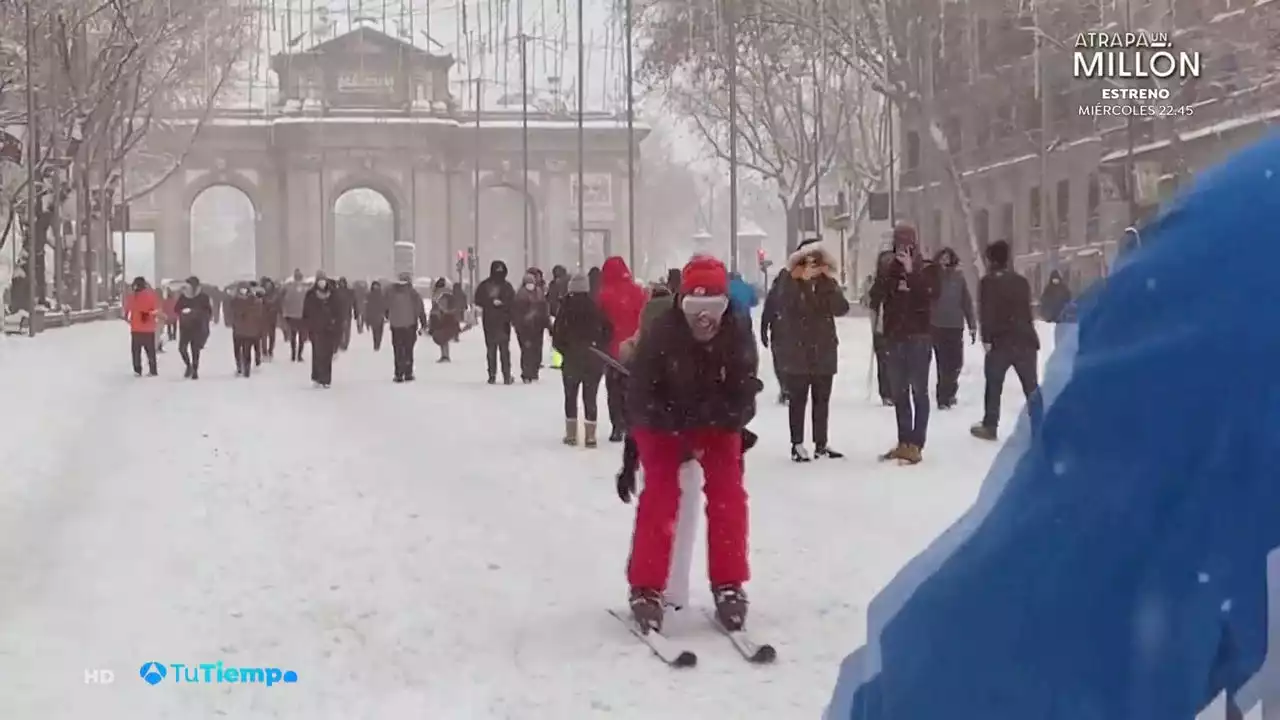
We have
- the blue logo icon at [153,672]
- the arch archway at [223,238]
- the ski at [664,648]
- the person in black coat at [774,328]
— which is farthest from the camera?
the arch archway at [223,238]

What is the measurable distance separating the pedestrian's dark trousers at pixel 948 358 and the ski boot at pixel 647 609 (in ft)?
31.3

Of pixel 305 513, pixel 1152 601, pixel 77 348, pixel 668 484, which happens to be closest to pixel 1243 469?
pixel 1152 601

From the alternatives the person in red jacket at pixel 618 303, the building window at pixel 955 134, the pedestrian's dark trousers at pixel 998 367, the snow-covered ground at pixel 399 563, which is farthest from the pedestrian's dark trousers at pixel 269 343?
the building window at pixel 955 134

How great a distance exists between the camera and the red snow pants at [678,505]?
7.44 metres

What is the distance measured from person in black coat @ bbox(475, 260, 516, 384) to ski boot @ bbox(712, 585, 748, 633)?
16.2 metres

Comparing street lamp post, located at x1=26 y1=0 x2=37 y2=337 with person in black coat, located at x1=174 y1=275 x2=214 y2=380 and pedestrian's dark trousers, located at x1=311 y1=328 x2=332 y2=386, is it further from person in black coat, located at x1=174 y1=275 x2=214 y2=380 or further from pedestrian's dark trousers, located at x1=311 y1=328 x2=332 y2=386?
pedestrian's dark trousers, located at x1=311 y1=328 x2=332 y2=386

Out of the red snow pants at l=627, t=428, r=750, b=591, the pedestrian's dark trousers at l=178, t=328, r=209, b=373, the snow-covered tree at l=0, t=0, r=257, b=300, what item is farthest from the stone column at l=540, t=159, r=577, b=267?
the red snow pants at l=627, t=428, r=750, b=591

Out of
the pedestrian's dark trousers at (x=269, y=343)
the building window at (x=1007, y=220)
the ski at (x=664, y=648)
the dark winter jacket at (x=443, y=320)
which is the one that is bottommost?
the ski at (x=664, y=648)

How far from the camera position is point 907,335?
44.8ft

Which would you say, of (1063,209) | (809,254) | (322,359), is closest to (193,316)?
(322,359)

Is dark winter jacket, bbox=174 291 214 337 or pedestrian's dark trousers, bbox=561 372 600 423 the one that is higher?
dark winter jacket, bbox=174 291 214 337

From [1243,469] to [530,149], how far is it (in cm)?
7793

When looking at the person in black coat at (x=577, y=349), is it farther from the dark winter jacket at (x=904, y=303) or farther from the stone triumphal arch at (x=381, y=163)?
the stone triumphal arch at (x=381, y=163)

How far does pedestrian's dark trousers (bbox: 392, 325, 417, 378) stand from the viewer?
25.2m
